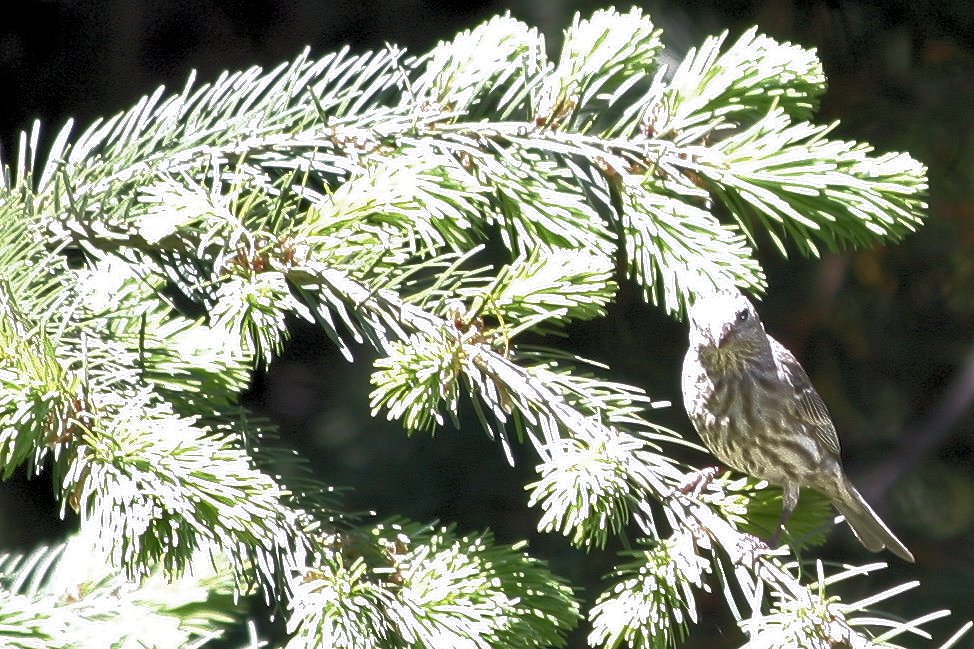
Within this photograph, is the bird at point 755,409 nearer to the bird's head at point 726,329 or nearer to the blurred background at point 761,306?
the bird's head at point 726,329

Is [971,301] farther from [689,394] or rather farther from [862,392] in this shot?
[689,394]

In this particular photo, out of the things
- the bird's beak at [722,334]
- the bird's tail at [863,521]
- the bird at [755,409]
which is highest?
the bird's beak at [722,334]

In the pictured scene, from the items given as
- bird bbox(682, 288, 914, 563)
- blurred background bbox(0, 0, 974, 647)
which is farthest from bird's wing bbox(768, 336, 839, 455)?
blurred background bbox(0, 0, 974, 647)

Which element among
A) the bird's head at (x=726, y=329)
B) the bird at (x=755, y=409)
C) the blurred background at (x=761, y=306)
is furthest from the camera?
the blurred background at (x=761, y=306)

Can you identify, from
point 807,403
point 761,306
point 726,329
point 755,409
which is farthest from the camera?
point 761,306

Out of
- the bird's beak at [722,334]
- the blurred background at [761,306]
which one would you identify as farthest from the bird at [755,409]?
the blurred background at [761,306]

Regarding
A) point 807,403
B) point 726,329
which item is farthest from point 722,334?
point 807,403

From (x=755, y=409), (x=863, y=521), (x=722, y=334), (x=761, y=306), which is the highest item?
(x=761, y=306)

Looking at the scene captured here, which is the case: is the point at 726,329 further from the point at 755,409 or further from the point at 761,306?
the point at 761,306

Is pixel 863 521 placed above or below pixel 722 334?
below
